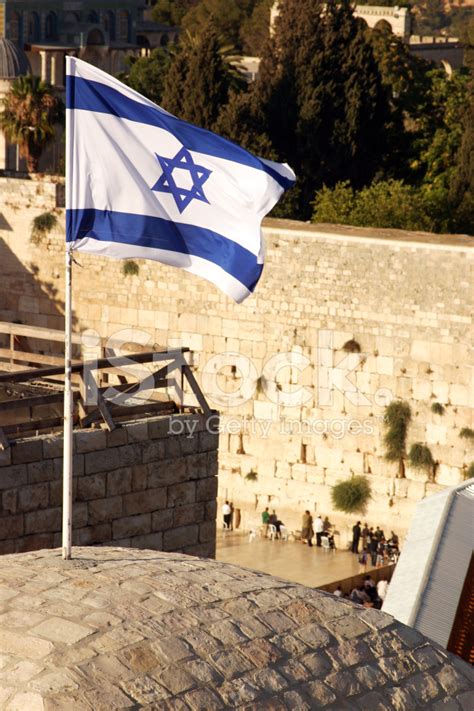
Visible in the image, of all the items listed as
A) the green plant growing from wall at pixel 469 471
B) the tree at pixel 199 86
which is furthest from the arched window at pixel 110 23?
the green plant growing from wall at pixel 469 471

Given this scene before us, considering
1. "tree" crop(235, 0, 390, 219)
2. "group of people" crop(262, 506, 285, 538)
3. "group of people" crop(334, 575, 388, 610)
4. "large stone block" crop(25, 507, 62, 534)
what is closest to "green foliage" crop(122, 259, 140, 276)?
"group of people" crop(262, 506, 285, 538)

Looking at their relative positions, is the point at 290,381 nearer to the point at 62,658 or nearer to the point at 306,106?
the point at 306,106

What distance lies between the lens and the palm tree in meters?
28.1

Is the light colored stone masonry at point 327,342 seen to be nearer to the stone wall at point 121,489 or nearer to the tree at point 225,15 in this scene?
the stone wall at point 121,489

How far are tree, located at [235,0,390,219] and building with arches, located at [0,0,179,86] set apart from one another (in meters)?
13.7

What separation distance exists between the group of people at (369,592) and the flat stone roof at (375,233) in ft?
13.8

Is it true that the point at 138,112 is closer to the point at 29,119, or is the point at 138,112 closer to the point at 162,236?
the point at 162,236

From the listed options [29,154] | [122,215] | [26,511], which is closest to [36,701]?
[122,215]

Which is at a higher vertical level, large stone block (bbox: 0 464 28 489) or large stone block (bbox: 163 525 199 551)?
large stone block (bbox: 0 464 28 489)

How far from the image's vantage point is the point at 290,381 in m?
21.5

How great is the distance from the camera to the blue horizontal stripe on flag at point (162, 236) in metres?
8.38

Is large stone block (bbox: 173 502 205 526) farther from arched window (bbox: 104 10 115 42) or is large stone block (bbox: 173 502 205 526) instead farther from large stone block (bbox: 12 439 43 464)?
arched window (bbox: 104 10 115 42)

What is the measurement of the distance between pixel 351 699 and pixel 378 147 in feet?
84.3

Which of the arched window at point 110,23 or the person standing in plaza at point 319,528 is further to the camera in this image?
the arched window at point 110,23
